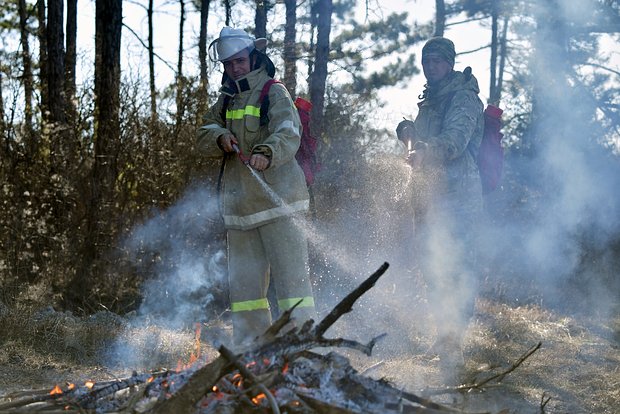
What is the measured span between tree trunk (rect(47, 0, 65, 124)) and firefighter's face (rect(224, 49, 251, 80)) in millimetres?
3785

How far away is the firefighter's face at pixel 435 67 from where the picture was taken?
18.3 ft

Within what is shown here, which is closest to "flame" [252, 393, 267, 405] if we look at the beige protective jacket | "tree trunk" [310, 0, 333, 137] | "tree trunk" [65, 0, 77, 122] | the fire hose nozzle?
the beige protective jacket

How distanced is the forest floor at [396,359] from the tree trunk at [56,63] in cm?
288

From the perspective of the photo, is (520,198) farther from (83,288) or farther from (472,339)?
(83,288)

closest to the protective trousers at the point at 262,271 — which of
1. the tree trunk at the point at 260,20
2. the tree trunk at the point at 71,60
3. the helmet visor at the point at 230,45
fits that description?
the helmet visor at the point at 230,45

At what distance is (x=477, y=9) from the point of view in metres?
22.9

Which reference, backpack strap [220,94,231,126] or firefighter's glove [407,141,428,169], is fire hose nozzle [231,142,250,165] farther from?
firefighter's glove [407,141,428,169]

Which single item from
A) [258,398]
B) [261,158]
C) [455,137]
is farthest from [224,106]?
[258,398]

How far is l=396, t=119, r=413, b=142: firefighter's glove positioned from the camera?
575 centimetres

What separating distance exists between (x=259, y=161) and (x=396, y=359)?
2335 millimetres

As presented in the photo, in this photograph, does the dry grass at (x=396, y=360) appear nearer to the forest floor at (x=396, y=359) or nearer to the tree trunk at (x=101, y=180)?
the forest floor at (x=396, y=359)

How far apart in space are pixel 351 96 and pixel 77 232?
15.3 ft

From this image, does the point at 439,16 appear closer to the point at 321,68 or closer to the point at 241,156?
the point at 321,68

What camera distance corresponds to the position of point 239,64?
4.90 metres
